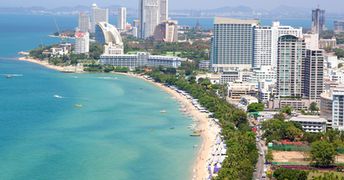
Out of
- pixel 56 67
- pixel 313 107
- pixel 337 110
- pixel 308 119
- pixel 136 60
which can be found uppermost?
pixel 136 60

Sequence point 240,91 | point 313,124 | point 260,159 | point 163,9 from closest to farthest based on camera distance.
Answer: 1. point 260,159
2. point 313,124
3. point 240,91
4. point 163,9

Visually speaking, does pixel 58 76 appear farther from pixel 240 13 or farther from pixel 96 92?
pixel 240 13

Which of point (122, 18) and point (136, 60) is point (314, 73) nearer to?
point (136, 60)

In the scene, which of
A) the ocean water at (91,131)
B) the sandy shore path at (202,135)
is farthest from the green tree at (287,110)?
the ocean water at (91,131)

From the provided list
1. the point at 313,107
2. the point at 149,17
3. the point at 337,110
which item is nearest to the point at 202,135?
the point at 337,110

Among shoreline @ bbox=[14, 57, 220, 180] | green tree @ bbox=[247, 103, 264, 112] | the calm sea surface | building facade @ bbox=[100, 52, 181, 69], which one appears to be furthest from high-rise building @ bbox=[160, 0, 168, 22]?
green tree @ bbox=[247, 103, 264, 112]

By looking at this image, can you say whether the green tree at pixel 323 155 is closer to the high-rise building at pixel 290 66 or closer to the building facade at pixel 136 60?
the high-rise building at pixel 290 66
